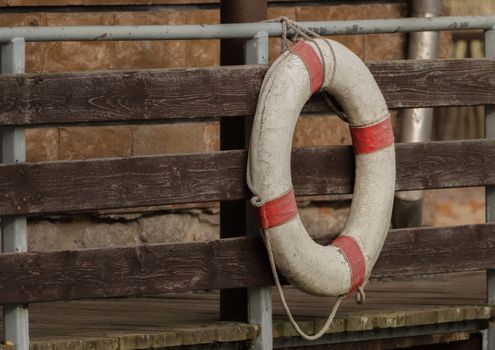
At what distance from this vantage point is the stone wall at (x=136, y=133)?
268 inches

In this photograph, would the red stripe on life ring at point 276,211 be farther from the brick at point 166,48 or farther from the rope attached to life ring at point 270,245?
the brick at point 166,48

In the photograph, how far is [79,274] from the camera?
5.09m

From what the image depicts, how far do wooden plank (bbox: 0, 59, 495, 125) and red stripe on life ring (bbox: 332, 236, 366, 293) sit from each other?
0.46 metres

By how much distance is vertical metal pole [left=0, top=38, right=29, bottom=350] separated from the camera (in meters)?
4.98

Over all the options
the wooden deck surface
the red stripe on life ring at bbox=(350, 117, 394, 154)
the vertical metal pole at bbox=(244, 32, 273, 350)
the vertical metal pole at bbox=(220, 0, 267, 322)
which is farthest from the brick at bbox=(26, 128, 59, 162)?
the red stripe on life ring at bbox=(350, 117, 394, 154)

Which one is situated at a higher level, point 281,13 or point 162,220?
point 281,13

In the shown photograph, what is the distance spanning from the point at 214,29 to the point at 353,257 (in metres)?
0.91

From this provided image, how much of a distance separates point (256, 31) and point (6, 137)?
0.94 metres

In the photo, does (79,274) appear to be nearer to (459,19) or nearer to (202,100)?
(202,100)

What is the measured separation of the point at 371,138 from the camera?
18.4 feet

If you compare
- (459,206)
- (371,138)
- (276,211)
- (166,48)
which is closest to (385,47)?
(459,206)

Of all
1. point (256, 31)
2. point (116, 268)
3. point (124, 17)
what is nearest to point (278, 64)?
point (256, 31)

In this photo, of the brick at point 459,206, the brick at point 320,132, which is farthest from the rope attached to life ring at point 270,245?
the brick at point 459,206

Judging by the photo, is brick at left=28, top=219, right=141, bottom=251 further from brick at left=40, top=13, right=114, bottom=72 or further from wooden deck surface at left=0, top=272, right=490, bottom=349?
brick at left=40, top=13, right=114, bottom=72
